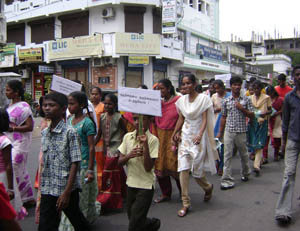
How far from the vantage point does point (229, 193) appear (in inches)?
193

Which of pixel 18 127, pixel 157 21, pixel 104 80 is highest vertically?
pixel 157 21

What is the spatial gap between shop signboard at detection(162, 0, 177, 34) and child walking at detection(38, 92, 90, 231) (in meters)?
16.6

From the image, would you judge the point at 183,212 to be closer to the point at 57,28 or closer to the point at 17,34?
the point at 57,28

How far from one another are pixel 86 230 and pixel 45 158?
3.17 feet

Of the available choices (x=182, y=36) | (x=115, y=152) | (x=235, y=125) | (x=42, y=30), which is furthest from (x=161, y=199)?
(x=42, y=30)

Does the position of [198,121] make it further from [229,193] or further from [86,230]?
[86,230]

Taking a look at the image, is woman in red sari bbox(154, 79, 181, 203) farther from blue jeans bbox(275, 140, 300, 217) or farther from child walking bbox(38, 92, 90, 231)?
child walking bbox(38, 92, 90, 231)

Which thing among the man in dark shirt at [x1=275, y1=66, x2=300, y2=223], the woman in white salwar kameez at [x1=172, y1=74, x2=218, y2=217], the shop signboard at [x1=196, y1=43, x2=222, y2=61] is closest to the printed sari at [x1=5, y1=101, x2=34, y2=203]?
the woman in white salwar kameez at [x1=172, y1=74, x2=218, y2=217]

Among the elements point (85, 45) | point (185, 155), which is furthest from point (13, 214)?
point (85, 45)

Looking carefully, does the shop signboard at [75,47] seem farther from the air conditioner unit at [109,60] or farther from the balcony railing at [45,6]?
the balcony railing at [45,6]

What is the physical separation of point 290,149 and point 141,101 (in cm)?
187

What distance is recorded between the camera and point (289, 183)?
3.57 m

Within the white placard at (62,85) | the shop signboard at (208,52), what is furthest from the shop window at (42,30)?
the white placard at (62,85)

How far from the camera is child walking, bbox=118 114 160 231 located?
305cm
